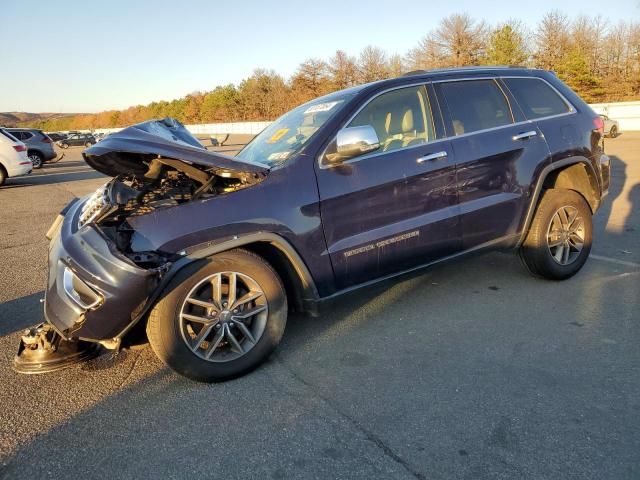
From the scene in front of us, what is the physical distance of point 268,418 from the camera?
2615 mm

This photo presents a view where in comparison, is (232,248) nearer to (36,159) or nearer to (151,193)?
(151,193)

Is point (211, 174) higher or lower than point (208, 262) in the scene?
higher

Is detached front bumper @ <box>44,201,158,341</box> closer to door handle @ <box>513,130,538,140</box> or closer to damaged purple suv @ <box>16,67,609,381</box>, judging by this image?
damaged purple suv @ <box>16,67,609,381</box>

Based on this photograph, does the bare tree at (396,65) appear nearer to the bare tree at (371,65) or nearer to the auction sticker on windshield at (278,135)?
the bare tree at (371,65)

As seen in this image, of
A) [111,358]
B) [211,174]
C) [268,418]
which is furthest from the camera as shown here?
[111,358]

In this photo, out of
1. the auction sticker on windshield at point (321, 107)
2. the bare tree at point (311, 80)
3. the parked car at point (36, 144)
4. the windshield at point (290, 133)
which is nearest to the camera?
the windshield at point (290, 133)

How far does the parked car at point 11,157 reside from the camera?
13789 mm

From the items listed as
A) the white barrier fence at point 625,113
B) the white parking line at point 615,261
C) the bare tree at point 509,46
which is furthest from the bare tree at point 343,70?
the white parking line at point 615,261

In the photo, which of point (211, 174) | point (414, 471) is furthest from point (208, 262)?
point (414, 471)

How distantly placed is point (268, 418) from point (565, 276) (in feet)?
10.5

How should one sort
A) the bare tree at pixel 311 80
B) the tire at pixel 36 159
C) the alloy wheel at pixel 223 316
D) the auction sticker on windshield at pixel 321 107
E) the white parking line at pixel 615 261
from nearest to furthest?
1. the alloy wheel at pixel 223 316
2. the auction sticker on windshield at pixel 321 107
3. the white parking line at pixel 615 261
4. the tire at pixel 36 159
5. the bare tree at pixel 311 80

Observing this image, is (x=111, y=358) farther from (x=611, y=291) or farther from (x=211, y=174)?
(x=611, y=291)

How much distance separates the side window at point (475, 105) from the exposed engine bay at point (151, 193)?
6.01ft

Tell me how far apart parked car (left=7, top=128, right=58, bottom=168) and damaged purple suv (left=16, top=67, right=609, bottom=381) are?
66.3ft
